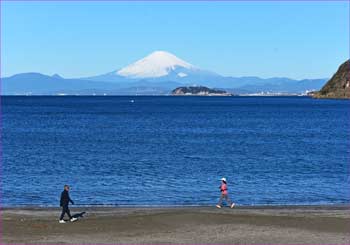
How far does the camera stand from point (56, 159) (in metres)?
55.7

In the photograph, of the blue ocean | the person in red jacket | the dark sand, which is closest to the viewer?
the dark sand

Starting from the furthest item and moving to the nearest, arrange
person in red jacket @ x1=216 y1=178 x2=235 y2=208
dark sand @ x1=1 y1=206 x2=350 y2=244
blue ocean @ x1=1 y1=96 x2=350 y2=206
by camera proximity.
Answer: blue ocean @ x1=1 y1=96 x2=350 y2=206, person in red jacket @ x1=216 y1=178 x2=235 y2=208, dark sand @ x1=1 y1=206 x2=350 y2=244

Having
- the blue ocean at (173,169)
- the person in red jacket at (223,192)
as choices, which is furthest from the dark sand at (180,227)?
the blue ocean at (173,169)

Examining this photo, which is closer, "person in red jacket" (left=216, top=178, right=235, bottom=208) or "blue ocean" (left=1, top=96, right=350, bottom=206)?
"person in red jacket" (left=216, top=178, right=235, bottom=208)

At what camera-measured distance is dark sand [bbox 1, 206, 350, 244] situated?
70.7 ft

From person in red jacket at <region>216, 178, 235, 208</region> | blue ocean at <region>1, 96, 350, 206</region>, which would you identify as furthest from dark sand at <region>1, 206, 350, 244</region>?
blue ocean at <region>1, 96, 350, 206</region>

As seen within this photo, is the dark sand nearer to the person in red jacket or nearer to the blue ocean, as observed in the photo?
the person in red jacket

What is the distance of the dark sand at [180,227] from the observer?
21.5 m

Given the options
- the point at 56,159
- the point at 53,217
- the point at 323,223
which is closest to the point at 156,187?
the point at 53,217

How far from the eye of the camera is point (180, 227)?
77.8 feet

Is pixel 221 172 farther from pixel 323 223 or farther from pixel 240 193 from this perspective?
pixel 323 223

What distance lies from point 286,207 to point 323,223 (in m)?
5.97

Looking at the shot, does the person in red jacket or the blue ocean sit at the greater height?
the person in red jacket

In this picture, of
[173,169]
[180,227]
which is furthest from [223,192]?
[173,169]
